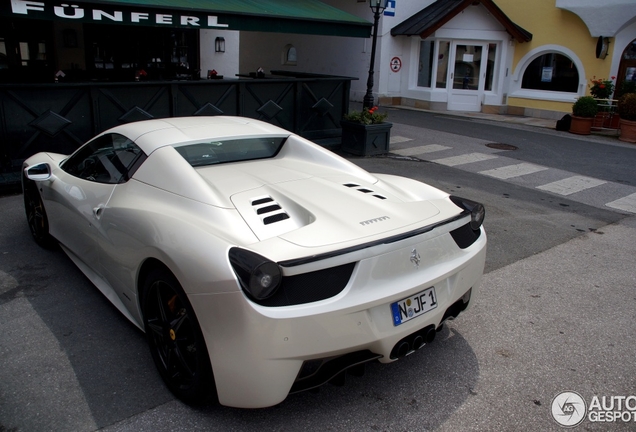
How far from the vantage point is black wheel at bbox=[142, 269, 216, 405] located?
2.81 metres

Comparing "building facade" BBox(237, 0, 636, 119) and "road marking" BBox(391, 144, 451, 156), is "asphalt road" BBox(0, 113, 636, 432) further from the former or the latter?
"building facade" BBox(237, 0, 636, 119)

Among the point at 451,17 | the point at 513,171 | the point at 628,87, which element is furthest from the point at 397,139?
the point at 451,17

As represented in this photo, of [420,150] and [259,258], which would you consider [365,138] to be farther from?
[259,258]

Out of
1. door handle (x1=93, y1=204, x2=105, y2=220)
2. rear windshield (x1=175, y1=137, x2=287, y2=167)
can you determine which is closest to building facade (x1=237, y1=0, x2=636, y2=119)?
rear windshield (x1=175, y1=137, x2=287, y2=167)

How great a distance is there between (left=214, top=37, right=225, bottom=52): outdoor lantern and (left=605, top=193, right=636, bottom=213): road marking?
9.58 m

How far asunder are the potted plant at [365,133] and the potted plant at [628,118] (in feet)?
22.4

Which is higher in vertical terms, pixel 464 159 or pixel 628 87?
pixel 628 87

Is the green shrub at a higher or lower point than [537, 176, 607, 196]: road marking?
higher

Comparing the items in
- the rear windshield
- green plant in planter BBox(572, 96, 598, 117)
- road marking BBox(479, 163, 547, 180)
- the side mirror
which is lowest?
road marking BBox(479, 163, 547, 180)

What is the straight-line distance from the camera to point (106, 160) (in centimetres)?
409

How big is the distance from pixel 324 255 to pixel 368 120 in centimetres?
800

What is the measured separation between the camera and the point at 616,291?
488 centimetres

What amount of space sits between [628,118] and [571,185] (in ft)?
19.2

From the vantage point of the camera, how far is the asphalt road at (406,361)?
297 cm
